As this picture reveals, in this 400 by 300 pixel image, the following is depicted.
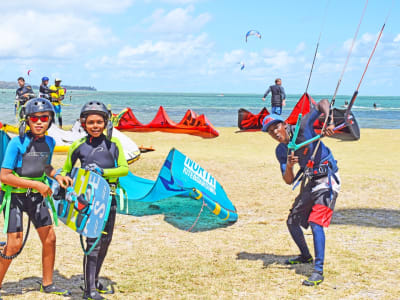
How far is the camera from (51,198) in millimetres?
4281

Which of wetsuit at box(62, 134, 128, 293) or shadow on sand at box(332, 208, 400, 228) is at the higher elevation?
wetsuit at box(62, 134, 128, 293)

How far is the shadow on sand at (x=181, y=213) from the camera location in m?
7.01

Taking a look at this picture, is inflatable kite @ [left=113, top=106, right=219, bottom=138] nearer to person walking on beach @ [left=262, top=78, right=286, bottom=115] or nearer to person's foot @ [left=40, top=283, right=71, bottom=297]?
person walking on beach @ [left=262, top=78, right=286, bottom=115]

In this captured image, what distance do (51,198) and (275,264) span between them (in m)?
2.68

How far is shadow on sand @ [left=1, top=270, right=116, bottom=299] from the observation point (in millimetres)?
4422

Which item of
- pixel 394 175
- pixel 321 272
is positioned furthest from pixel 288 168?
pixel 394 175

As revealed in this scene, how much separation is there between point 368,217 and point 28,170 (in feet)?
17.7

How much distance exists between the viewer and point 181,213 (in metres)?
7.65

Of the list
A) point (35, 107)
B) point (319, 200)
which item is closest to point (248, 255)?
point (319, 200)

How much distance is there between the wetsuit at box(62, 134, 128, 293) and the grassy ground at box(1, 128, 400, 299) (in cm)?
40

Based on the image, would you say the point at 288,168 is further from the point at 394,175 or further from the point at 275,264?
the point at 394,175

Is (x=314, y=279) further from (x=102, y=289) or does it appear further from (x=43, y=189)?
(x=43, y=189)

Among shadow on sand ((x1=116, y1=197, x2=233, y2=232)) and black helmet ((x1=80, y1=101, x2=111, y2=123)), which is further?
shadow on sand ((x1=116, y1=197, x2=233, y2=232))

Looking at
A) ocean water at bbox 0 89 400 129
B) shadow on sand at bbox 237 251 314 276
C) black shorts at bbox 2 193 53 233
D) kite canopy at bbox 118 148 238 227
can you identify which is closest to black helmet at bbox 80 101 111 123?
black shorts at bbox 2 193 53 233
